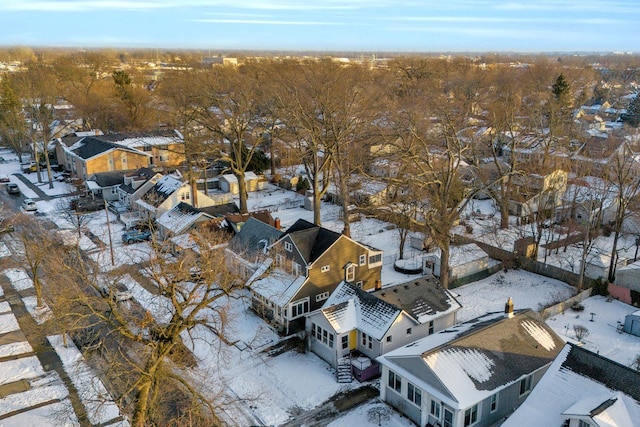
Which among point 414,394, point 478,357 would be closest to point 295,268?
point 414,394

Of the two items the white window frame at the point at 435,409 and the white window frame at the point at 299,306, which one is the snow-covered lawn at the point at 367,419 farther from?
the white window frame at the point at 299,306

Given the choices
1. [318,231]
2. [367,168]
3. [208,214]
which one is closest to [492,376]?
[318,231]

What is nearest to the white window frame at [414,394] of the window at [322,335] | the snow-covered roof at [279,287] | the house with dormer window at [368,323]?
the house with dormer window at [368,323]

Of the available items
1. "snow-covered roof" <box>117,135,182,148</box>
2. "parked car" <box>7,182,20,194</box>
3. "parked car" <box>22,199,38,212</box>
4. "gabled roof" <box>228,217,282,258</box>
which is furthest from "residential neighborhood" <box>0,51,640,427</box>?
"snow-covered roof" <box>117,135,182,148</box>

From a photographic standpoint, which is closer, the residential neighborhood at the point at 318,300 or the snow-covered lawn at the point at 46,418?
the residential neighborhood at the point at 318,300

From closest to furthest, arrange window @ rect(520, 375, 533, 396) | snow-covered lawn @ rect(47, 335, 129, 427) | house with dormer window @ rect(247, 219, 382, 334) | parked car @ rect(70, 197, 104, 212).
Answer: snow-covered lawn @ rect(47, 335, 129, 427) → window @ rect(520, 375, 533, 396) → house with dormer window @ rect(247, 219, 382, 334) → parked car @ rect(70, 197, 104, 212)

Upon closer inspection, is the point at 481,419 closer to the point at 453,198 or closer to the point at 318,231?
the point at 318,231

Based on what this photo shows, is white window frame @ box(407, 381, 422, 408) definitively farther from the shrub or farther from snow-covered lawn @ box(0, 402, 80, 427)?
snow-covered lawn @ box(0, 402, 80, 427)
